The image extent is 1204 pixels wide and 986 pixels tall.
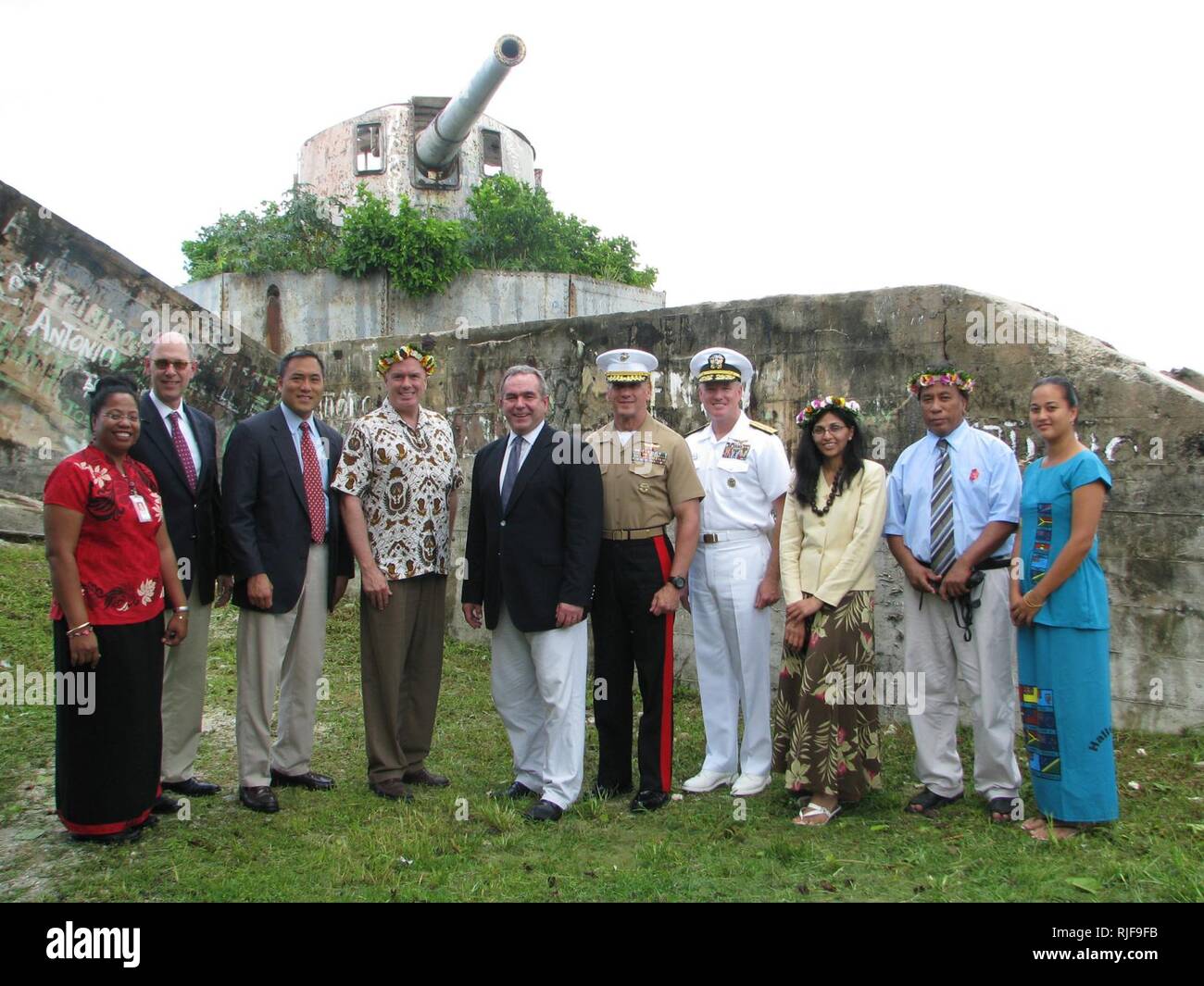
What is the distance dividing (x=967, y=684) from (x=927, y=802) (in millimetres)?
552

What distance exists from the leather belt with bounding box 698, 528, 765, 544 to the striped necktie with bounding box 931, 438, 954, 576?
0.84 metres

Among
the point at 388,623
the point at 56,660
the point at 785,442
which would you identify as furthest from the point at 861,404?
the point at 56,660

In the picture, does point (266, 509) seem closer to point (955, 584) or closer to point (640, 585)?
point (640, 585)

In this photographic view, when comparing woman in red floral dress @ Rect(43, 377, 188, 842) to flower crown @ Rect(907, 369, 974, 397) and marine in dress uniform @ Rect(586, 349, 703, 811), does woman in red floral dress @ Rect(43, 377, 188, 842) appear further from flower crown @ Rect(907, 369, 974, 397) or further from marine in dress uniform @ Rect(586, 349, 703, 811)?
flower crown @ Rect(907, 369, 974, 397)

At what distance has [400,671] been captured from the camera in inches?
191

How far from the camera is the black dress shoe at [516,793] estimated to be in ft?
15.6

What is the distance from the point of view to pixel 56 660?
4.12 meters

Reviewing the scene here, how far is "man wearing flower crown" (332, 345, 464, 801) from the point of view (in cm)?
477

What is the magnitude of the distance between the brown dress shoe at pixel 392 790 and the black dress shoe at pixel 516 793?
40 cm

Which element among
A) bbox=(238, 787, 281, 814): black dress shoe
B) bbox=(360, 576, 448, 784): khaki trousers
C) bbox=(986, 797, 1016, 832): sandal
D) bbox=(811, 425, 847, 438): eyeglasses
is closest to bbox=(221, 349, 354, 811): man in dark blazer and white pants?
bbox=(238, 787, 281, 814): black dress shoe

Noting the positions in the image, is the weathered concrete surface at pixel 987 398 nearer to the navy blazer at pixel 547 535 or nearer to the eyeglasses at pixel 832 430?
the eyeglasses at pixel 832 430

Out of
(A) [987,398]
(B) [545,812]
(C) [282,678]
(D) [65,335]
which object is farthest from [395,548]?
(D) [65,335]

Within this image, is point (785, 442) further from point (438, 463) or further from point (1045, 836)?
point (1045, 836)

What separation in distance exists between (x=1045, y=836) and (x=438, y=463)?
3134 mm
